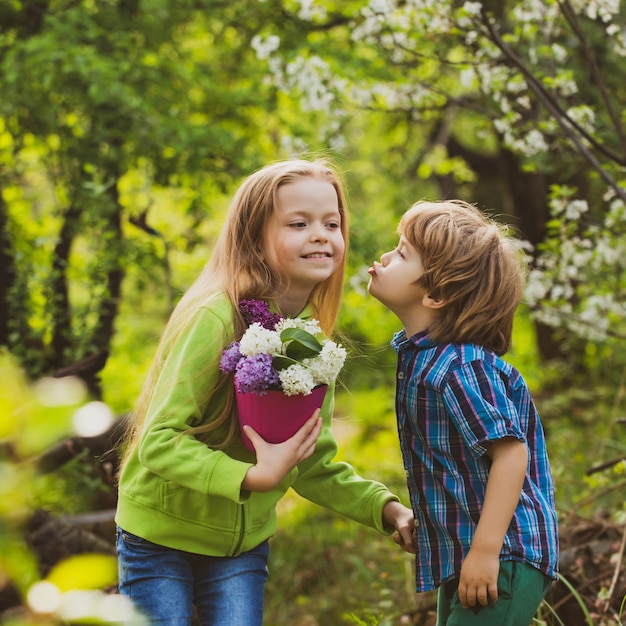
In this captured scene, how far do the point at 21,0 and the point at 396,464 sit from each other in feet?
15.7

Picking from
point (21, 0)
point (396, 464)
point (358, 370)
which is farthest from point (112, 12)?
point (396, 464)

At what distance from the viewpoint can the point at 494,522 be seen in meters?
1.82

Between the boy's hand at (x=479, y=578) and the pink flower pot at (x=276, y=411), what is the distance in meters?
0.50

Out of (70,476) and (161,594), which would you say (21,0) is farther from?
(161,594)

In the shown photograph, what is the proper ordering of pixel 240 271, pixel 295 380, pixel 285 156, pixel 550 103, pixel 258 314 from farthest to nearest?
pixel 285 156
pixel 550 103
pixel 240 271
pixel 258 314
pixel 295 380

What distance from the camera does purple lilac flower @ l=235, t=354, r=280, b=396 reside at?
1758 millimetres

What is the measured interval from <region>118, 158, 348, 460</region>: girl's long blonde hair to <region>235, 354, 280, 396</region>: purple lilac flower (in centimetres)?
22

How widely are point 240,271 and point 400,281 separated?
42 centimetres

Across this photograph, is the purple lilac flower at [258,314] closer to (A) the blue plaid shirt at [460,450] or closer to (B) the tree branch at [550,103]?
(A) the blue plaid shirt at [460,450]

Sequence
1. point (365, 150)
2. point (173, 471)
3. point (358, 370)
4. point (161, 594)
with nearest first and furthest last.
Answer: point (173, 471) → point (161, 594) → point (358, 370) → point (365, 150)

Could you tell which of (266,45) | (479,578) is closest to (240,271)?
(479,578)

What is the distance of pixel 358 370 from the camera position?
5.11m

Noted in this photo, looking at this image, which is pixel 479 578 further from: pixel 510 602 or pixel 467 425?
pixel 467 425

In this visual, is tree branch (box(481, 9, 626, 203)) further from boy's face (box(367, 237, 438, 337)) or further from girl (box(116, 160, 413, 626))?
boy's face (box(367, 237, 438, 337))
